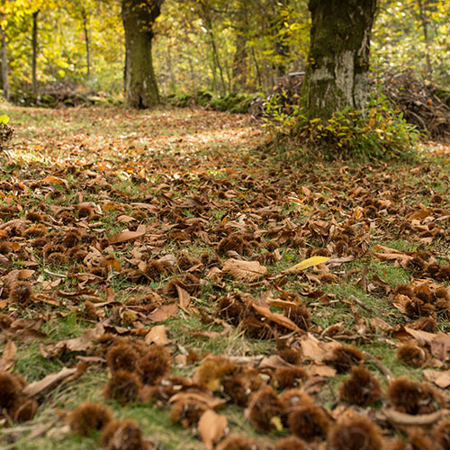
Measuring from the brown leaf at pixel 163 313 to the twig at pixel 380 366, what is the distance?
0.88 meters

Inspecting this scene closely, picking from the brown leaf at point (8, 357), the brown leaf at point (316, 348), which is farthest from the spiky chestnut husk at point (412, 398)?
the brown leaf at point (8, 357)

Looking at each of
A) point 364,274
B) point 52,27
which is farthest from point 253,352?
point 52,27

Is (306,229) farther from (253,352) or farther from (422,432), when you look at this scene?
(422,432)

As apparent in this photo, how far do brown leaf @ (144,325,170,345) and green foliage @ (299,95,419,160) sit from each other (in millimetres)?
4616

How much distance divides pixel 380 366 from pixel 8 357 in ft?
4.61

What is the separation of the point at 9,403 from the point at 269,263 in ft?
5.34

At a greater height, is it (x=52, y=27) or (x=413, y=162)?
(x=52, y=27)

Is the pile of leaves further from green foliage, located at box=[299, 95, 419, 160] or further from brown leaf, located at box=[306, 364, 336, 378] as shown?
brown leaf, located at box=[306, 364, 336, 378]

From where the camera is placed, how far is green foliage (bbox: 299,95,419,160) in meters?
5.62

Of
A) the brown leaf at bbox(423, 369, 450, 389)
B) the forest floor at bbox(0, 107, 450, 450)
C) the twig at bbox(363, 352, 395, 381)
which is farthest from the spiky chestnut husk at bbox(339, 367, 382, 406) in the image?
the brown leaf at bbox(423, 369, 450, 389)

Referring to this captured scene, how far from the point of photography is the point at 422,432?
3.48ft

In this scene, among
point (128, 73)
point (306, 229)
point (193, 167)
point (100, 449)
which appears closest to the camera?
point (100, 449)

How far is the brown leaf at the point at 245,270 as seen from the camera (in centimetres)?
218

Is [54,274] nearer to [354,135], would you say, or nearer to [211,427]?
[211,427]
